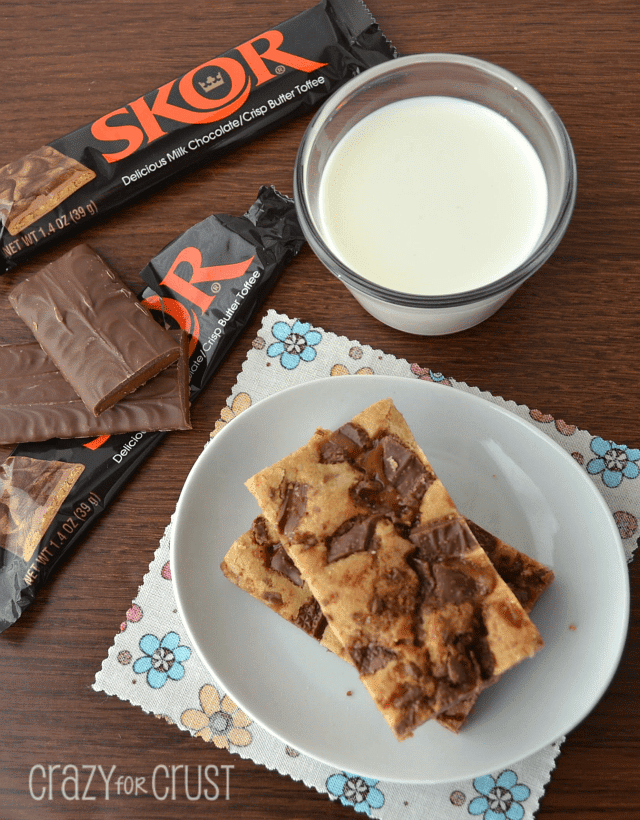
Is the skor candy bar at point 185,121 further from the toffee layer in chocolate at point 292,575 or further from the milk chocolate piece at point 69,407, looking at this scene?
the toffee layer in chocolate at point 292,575

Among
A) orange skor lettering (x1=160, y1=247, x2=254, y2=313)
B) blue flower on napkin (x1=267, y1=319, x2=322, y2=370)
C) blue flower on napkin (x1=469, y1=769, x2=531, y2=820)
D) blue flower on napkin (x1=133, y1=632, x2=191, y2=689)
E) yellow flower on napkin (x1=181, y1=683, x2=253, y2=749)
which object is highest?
orange skor lettering (x1=160, y1=247, x2=254, y2=313)

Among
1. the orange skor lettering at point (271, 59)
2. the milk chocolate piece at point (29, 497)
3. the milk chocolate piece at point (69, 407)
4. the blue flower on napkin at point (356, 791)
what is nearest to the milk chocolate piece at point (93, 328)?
the milk chocolate piece at point (69, 407)

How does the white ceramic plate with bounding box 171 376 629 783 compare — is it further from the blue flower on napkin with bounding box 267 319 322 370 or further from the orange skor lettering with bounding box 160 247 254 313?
the orange skor lettering with bounding box 160 247 254 313

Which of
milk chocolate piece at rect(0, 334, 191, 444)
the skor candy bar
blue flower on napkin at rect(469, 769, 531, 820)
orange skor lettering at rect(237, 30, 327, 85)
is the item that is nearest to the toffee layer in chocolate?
blue flower on napkin at rect(469, 769, 531, 820)

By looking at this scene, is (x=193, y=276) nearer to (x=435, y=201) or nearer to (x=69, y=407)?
(x=69, y=407)

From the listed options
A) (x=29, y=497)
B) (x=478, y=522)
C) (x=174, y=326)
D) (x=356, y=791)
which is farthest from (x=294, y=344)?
(x=356, y=791)

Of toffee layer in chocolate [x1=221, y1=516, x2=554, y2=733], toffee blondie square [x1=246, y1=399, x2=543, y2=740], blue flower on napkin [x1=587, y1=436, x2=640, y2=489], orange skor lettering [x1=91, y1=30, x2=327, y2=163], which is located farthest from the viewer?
orange skor lettering [x1=91, y1=30, x2=327, y2=163]
